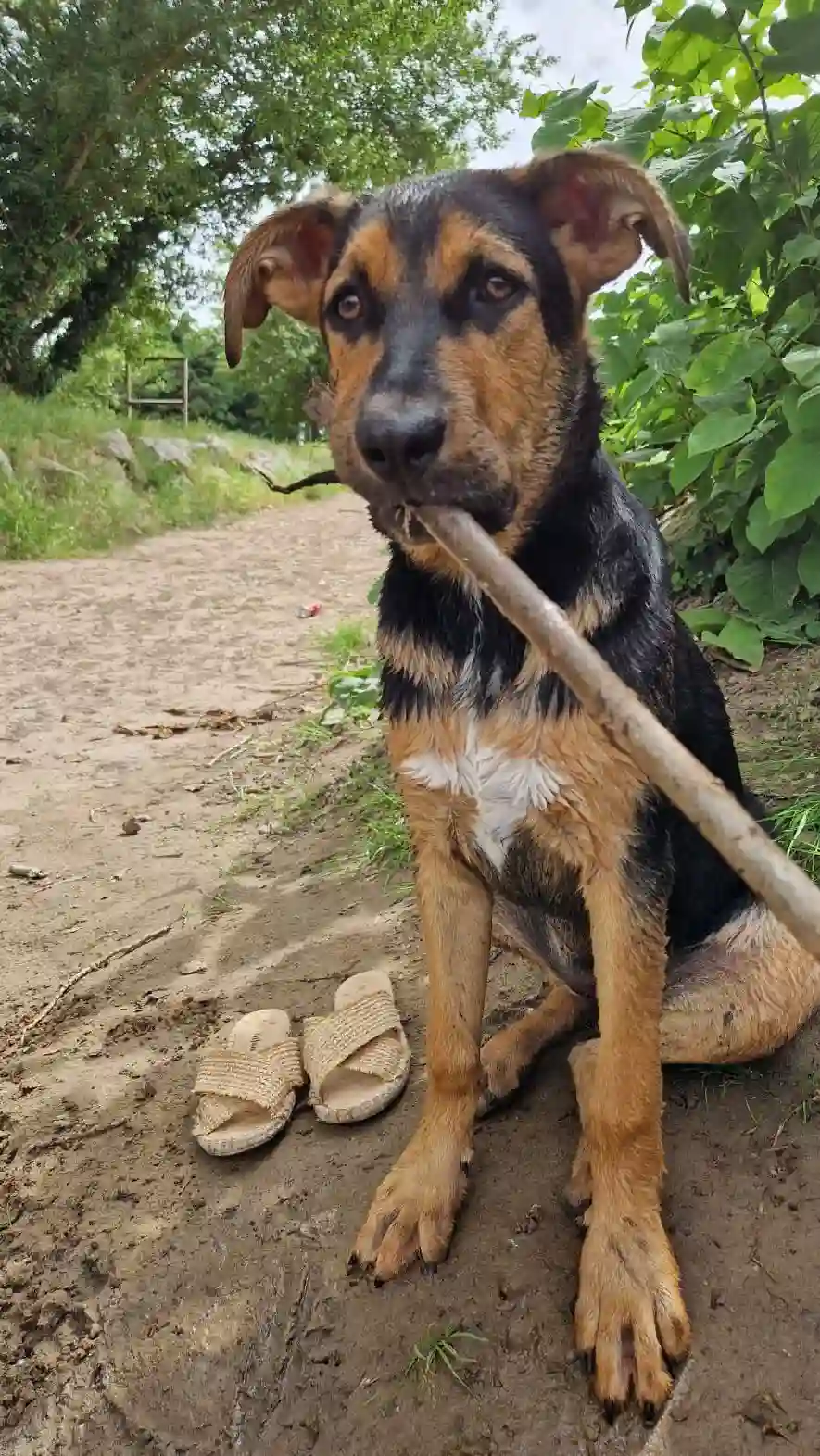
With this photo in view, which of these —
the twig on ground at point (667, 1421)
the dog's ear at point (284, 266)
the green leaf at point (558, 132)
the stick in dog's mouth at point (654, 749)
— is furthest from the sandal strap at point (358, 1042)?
the green leaf at point (558, 132)

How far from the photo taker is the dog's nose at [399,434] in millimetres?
1937

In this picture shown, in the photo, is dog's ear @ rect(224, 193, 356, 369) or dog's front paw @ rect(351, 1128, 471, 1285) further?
dog's ear @ rect(224, 193, 356, 369)

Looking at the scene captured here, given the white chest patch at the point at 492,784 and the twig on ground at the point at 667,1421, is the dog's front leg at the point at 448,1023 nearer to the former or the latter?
the white chest patch at the point at 492,784

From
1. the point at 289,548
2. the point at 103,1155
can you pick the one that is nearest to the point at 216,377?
the point at 289,548

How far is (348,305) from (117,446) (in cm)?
1730

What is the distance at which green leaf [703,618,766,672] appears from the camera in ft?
16.0

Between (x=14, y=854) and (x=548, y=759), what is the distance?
3931mm

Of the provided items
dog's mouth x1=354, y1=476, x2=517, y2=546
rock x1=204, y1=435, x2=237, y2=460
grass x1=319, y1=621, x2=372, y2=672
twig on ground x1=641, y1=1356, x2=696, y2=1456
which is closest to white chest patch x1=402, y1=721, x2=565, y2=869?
dog's mouth x1=354, y1=476, x2=517, y2=546

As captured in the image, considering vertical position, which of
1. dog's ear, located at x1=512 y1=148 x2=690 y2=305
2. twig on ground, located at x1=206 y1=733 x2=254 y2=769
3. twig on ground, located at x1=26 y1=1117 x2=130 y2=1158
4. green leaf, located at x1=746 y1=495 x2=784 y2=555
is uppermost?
dog's ear, located at x1=512 y1=148 x2=690 y2=305

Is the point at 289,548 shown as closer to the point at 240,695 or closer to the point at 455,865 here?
the point at 240,695

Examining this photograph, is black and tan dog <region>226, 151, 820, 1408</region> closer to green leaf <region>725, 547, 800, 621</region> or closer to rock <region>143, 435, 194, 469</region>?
green leaf <region>725, 547, 800, 621</region>

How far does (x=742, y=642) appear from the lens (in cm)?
493

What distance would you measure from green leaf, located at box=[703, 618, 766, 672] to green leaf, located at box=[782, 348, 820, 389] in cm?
185

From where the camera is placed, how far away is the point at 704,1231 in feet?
7.72
